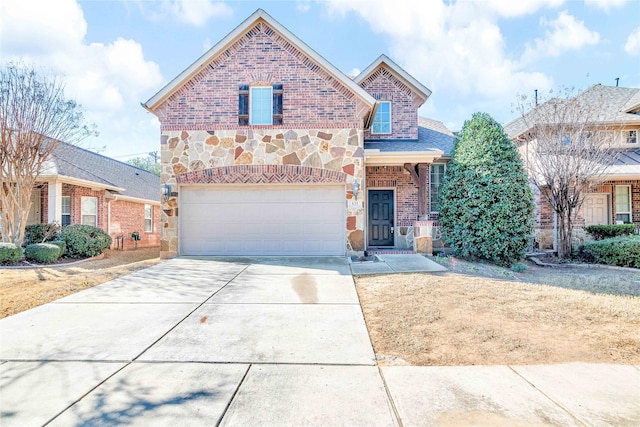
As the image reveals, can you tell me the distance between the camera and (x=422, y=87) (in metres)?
12.7

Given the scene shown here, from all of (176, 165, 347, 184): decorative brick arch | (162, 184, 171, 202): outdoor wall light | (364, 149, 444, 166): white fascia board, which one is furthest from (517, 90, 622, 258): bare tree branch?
(162, 184, 171, 202): outdoor wall light

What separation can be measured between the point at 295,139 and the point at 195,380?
26.0 feet

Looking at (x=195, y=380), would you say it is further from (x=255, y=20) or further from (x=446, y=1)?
(x=446, y=1)

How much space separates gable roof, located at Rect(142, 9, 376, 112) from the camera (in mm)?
9844

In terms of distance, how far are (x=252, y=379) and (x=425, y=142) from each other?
1161 centimetres

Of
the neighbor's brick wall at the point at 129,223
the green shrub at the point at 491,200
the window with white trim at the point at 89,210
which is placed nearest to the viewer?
the green shrub at the point at 491,200

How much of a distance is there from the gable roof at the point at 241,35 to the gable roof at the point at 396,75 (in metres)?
3.07

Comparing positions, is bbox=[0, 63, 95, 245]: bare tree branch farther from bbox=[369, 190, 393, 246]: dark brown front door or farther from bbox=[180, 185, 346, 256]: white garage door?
bbox=[369, 190, 393, 246]: dark brown front door

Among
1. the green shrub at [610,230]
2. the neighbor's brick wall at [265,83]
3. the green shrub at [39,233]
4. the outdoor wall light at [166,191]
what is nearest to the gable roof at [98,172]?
the green shrub at [39,233]

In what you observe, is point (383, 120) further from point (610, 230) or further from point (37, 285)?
point (37, 285)

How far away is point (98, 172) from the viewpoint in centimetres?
1569

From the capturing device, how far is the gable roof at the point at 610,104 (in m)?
13.7

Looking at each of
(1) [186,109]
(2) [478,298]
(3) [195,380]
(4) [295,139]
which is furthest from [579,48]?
(3) [195,380]

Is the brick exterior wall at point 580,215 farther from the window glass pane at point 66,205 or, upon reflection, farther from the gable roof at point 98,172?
the window glass pane at point 66,205
